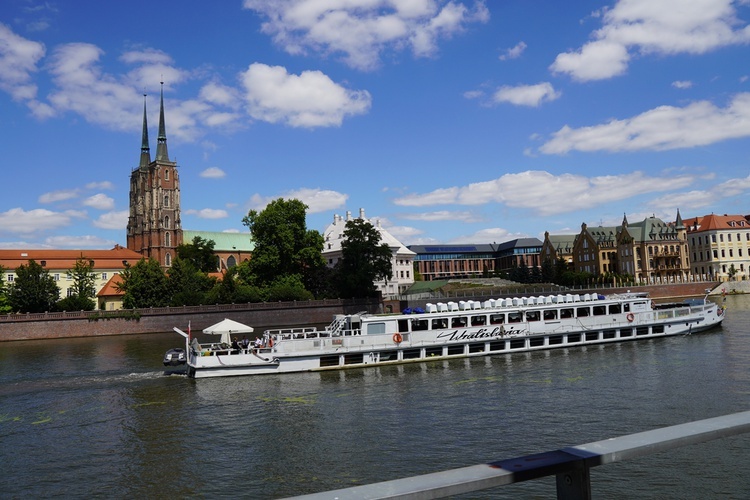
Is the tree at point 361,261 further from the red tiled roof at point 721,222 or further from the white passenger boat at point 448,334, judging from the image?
the red tiled roof at point 721,222

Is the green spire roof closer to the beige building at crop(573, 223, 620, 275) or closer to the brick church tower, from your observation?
the brick church tower

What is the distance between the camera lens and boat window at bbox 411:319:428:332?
4884 cm

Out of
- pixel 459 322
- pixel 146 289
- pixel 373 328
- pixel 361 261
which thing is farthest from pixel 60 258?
pixel 459 322

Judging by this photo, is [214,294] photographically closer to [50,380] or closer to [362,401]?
[50,380]

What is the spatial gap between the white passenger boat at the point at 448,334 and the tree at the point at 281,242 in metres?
56.0

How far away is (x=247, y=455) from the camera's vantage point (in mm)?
24203

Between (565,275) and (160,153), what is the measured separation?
4704 inches

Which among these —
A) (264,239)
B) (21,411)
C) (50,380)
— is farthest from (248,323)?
(21,411)

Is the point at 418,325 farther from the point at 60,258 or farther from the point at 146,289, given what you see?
the point at 60,258

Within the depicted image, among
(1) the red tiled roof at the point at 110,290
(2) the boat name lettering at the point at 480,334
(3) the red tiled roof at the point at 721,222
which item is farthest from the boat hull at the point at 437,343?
(3) the red tiled roof at the point at 721,222

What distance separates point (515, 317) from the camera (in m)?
52.2

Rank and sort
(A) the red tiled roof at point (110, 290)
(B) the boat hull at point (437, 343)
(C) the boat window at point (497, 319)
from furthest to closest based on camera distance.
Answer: (A) the red tiled roof at point (110, 290) < (C) the boat window at point (497, 319) < (B) the boat hull at point (437, 343)

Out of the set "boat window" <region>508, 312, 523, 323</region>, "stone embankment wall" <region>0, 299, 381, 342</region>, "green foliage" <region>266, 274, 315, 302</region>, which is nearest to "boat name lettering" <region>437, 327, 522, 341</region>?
"boat window" <region>508, 312, 523, 323</region>

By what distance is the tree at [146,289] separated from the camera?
102 metres
